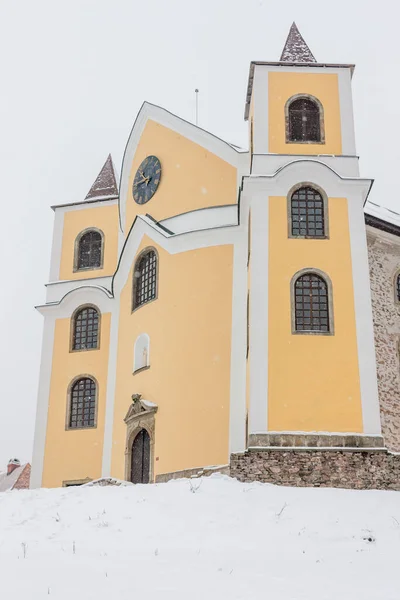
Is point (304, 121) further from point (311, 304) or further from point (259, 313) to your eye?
point (259, 313)

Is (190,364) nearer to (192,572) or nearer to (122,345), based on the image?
(122,345)

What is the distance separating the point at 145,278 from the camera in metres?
24.9

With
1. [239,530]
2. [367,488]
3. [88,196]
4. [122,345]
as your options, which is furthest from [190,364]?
[88,196]

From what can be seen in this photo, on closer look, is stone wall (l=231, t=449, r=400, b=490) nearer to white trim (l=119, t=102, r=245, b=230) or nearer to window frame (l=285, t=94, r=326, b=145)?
window frame (l=285, t=94, r=326, b=145)

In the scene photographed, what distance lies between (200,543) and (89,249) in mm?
18406

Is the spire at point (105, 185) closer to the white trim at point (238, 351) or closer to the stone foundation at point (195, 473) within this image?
the white trim at point (238, 351)

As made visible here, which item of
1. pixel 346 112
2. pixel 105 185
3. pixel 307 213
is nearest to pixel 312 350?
pixel 307 213

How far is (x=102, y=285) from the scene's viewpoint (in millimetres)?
28281

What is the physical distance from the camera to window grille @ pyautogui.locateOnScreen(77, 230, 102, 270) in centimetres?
2915

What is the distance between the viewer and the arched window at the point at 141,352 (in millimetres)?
23938

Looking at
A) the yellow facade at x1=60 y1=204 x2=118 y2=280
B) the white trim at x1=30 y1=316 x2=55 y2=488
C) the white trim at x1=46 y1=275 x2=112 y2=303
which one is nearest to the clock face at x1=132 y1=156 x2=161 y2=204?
the yellow facade at x1=60 y1=204 x2=118 y2=280

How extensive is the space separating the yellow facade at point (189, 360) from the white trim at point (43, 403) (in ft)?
11.2

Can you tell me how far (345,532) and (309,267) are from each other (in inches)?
312

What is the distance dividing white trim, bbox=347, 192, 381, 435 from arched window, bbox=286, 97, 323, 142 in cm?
226
